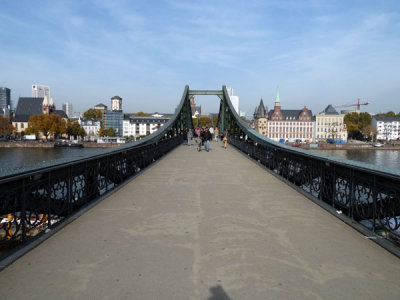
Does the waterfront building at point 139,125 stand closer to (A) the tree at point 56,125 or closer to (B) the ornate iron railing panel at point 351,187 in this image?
(A) the tree at point 56,125

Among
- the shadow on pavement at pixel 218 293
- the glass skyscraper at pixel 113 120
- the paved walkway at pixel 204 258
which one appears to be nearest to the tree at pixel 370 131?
the glass skyscraper at pixel 113 120

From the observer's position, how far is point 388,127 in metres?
108

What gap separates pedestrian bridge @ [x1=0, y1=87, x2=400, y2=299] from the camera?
7.37ft

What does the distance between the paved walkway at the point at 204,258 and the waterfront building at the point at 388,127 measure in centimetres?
12069

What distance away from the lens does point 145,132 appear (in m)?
120

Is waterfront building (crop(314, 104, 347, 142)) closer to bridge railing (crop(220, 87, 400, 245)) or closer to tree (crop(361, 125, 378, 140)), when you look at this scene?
tree (crop(361, 125, 378, 140))

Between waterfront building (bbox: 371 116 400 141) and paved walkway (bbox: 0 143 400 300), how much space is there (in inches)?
4752

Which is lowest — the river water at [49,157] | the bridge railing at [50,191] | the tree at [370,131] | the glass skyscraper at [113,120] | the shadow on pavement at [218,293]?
the river water at [49,157]

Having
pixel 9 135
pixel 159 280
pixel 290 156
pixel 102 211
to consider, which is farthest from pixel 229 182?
pixel 9 135

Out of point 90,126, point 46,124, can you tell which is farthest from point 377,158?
point 90,126

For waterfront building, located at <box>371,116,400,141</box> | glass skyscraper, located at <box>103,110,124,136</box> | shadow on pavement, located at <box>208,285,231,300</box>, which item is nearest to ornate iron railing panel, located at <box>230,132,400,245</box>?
shadow on pavement, located at <box>208,285,231,300</box>

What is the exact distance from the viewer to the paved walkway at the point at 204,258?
2.19 meters

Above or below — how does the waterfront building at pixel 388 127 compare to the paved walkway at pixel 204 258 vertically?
above

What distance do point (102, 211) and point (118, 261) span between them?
5.97 feet
